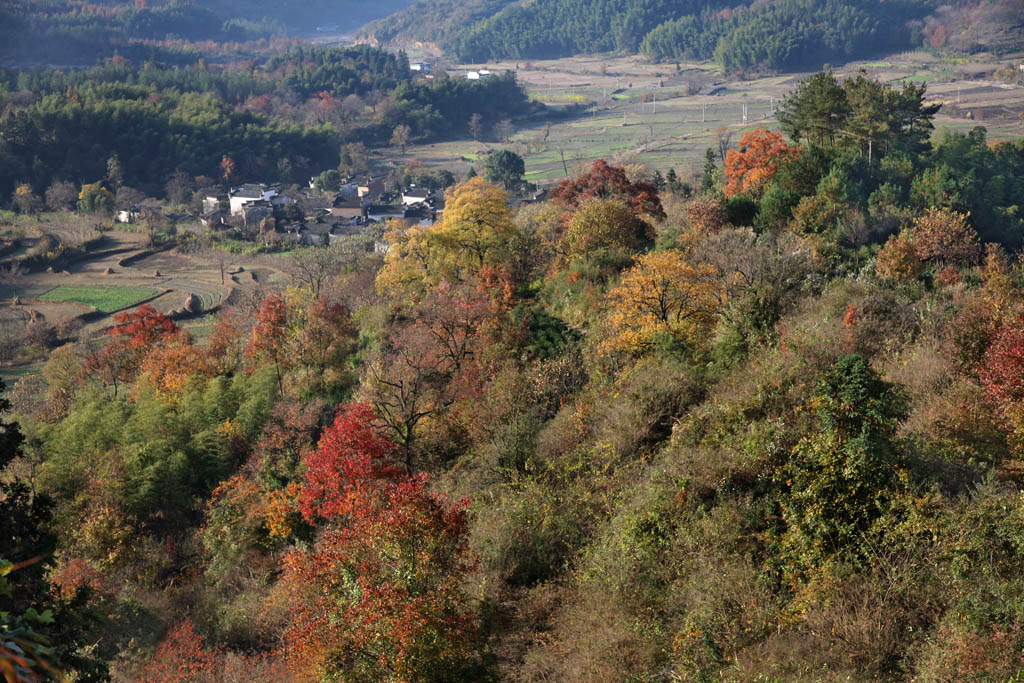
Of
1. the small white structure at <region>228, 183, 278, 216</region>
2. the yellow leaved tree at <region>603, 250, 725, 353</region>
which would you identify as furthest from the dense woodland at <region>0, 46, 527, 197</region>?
the yellow leaved tree at <region>603, 250, 725, 353</region>

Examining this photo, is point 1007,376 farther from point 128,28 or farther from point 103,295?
point 128,28

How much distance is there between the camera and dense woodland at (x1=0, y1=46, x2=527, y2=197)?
66875 mm

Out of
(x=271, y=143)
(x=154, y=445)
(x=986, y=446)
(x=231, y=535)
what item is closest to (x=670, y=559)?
(x=986, y=446)

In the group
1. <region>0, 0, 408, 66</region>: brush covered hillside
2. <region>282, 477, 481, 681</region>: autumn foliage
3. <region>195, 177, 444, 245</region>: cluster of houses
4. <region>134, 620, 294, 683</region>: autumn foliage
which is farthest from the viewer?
<region>0, 0, 408, 66</region>: brush covered hillside

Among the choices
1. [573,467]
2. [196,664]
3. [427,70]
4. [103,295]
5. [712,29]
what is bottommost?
[196,664]

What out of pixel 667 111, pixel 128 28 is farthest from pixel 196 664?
pixel 128 28

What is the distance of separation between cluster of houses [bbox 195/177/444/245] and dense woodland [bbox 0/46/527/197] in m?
10.2

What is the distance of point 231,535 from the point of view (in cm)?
1416

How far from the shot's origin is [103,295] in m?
41.9

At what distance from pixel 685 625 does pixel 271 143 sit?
7335 centimetres

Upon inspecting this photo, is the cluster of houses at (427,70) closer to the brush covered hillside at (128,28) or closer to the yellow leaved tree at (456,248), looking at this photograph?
the brush covered hillside at (128,28)

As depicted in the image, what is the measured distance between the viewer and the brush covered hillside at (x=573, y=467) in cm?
664

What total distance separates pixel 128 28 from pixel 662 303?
144 meters

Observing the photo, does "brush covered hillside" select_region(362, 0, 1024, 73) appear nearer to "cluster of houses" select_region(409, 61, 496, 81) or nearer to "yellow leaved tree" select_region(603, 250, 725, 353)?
"cluster of houses" select_region(409, 61, 496, 81)
